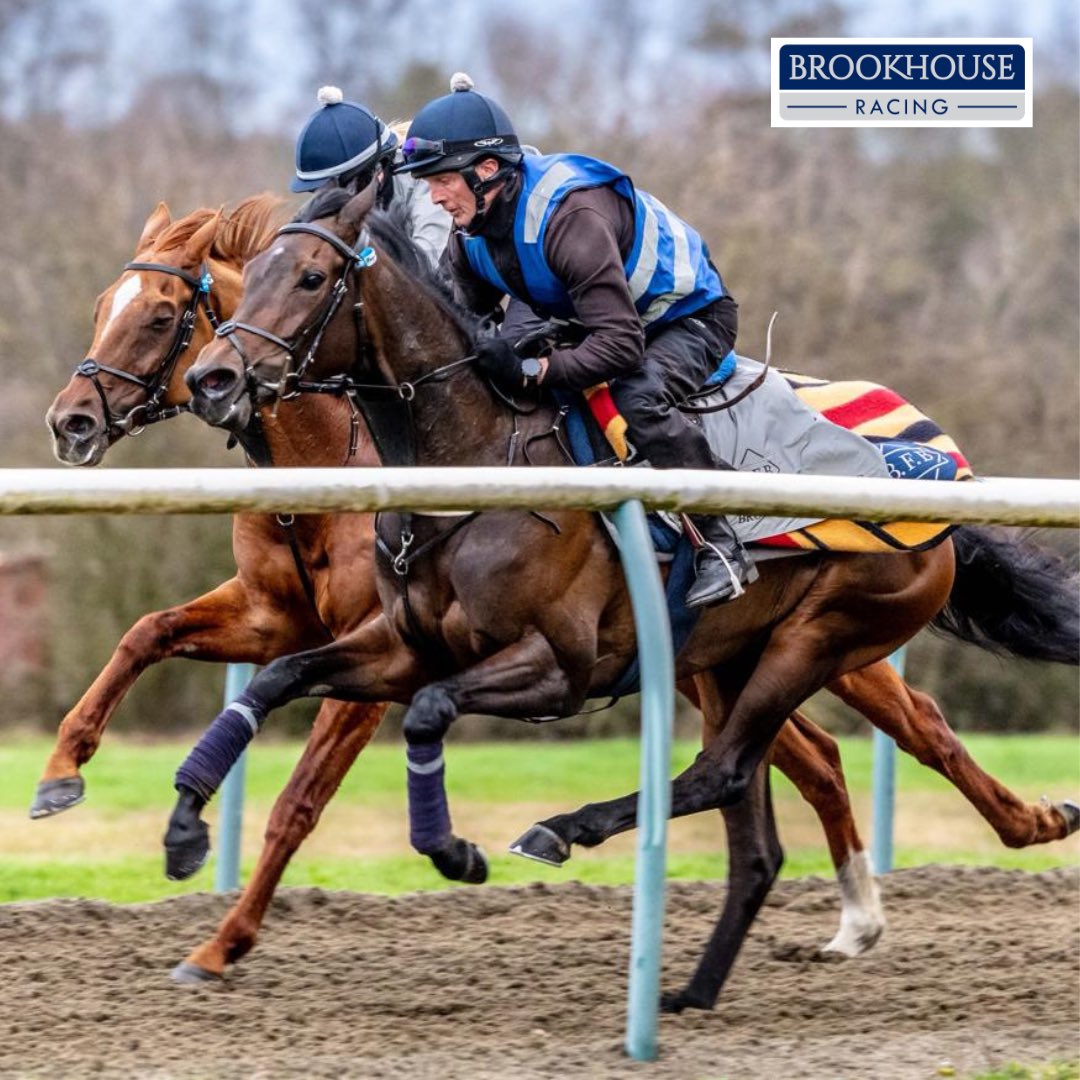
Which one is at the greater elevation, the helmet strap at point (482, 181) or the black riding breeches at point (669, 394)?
the helmet strap at point (482, 181)

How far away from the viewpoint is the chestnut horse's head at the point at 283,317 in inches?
155

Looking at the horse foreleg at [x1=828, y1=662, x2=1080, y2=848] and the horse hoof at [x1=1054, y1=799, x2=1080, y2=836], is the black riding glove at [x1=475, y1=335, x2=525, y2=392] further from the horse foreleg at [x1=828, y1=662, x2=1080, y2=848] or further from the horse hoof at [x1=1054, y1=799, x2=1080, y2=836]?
the horse hoof at [x1=1054, y1=799, x2=1080, y2=836]

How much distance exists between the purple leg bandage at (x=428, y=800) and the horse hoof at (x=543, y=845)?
0.20m

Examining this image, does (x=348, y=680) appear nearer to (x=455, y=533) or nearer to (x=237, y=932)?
(x=455, y=533)

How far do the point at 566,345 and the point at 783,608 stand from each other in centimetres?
83

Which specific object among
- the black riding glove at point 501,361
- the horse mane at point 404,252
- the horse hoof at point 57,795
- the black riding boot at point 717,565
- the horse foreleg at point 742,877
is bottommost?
the horse foreleg at point 742,877

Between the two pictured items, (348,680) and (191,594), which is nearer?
(348,680)

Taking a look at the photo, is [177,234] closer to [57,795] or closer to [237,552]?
[237,552]

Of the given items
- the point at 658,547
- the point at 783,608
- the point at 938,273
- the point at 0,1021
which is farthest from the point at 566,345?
the point at 938,273

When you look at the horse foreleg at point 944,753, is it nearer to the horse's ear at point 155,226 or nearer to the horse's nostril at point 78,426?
the horse's nostril at point 78,426

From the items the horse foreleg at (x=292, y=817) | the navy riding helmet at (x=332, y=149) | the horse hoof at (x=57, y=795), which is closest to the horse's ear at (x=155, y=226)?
the navy riding helmet at (x=332, y=149)

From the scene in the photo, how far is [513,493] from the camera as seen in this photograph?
344 cm

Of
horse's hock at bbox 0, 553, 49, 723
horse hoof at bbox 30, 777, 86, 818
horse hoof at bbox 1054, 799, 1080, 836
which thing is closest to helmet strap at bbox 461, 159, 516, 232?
horse hoof at bbox 30, 777, 86, 818

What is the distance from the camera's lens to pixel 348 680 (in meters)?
4.30
